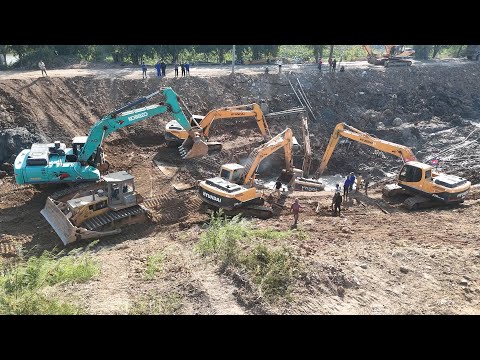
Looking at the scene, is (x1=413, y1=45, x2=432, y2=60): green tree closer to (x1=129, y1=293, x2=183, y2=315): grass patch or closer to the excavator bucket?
the excavator bucket

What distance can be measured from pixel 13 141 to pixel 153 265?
1170cm

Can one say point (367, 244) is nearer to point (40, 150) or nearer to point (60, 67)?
point (40, 150)

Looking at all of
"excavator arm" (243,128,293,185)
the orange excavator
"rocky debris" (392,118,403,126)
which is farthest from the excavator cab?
the orange excavator

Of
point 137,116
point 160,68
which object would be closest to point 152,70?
point 160,68

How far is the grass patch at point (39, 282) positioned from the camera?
287 inches

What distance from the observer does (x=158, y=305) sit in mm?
8148

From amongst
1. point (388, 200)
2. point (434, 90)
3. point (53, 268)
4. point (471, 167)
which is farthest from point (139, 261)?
point (434, 90)

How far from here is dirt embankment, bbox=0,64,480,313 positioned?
9.14 metres

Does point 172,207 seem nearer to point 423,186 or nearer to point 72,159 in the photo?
point 72,159

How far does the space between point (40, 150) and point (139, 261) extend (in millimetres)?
6870

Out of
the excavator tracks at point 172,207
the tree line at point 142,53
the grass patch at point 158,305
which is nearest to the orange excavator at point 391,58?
the tree line at point 142,53

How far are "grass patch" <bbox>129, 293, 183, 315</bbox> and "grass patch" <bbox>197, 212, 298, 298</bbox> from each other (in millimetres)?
1721

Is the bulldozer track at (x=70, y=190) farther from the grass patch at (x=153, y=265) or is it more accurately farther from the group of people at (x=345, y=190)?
the group of people at (x=345, y=190)

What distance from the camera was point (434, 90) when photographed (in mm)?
29641
